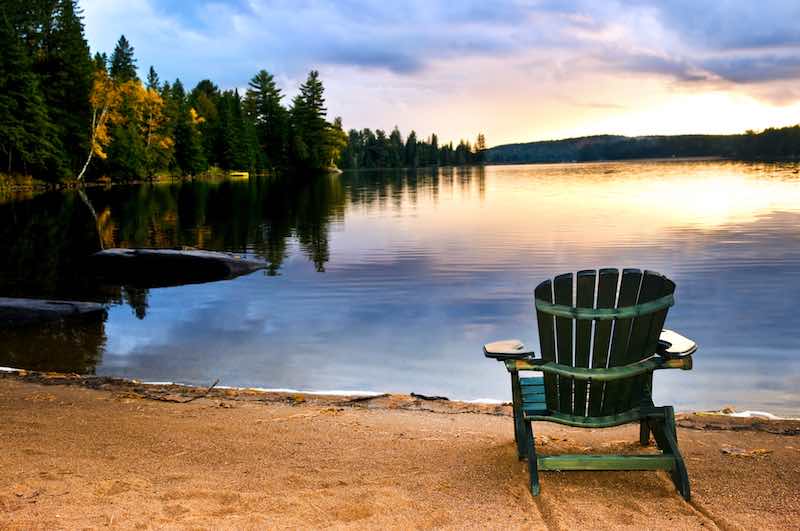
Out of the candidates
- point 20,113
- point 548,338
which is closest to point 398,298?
point 548,338

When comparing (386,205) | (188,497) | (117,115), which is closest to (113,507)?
(188,497)

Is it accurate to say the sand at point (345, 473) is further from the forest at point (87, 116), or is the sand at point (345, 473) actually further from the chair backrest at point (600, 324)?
the forest at point (87, 116)

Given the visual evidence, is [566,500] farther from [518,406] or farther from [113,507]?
[113,507]

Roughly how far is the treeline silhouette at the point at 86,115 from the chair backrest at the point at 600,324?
55.1 meters

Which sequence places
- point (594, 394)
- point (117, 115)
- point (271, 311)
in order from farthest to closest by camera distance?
point (117, 115) → point (271, 311) → point (594, 394)

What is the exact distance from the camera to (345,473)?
435cm

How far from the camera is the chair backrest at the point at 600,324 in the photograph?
393cm

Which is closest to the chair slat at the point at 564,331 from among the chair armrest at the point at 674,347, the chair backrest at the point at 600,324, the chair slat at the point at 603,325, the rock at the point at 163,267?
the chair backrest at the point at 600,324

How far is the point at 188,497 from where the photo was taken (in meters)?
3.88

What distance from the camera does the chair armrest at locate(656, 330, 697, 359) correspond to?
4.12 m

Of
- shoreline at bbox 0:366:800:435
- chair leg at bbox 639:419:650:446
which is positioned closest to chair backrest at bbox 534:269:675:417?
chair leg at bbox 639:419:650:446

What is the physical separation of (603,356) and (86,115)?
66.7m

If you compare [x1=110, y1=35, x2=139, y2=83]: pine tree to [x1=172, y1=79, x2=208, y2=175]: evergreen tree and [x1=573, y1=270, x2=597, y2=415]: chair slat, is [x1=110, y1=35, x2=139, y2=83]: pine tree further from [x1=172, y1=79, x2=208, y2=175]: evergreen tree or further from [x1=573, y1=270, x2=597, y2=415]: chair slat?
[x1=573, y1=270, x2=597, y2=415]: chair slat

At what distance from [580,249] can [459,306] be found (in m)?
9.25
